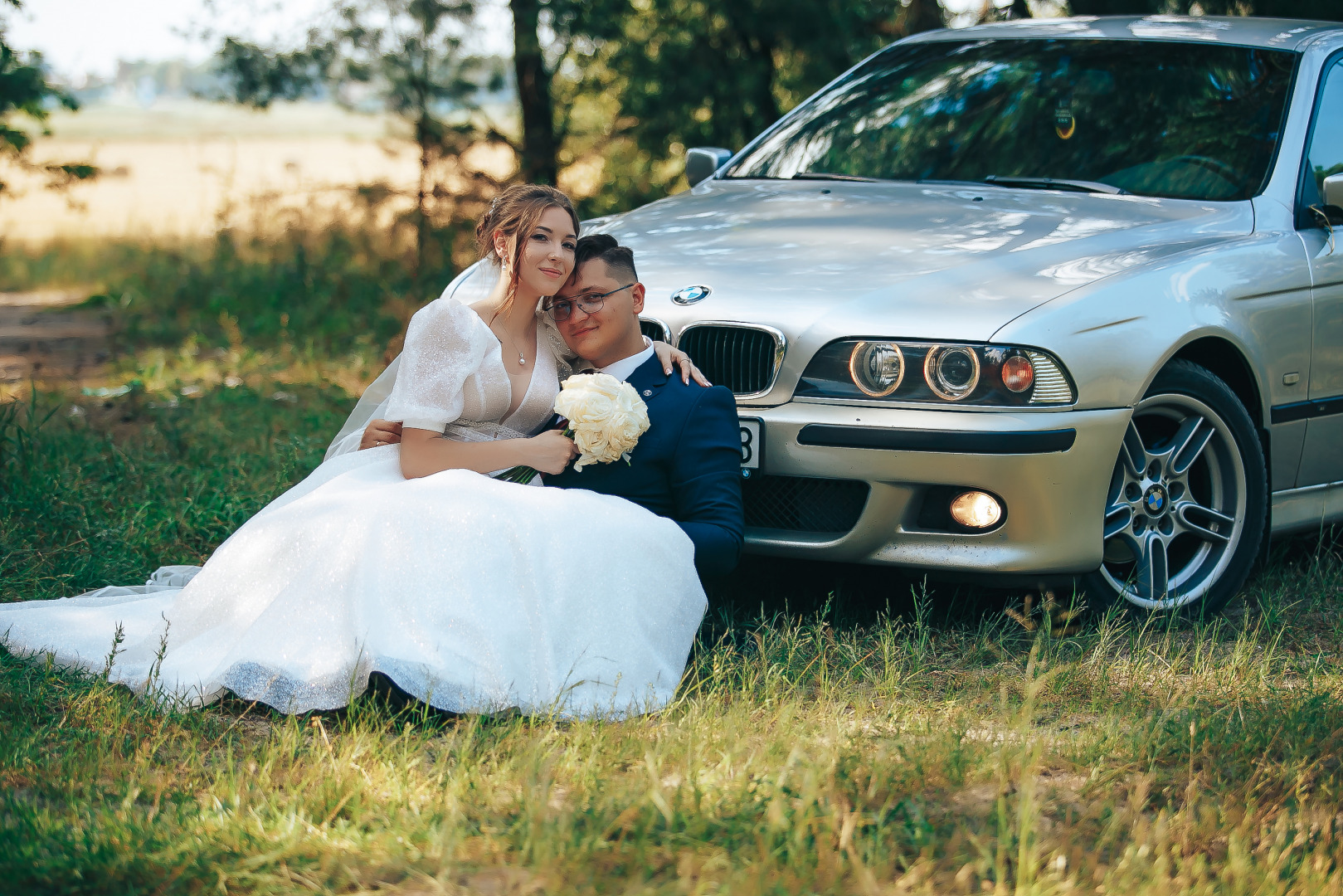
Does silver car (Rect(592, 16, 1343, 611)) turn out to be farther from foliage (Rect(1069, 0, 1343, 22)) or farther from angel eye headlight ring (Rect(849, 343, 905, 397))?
foliage (Rect(1069, 0, 1343, 22))

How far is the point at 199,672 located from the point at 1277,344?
124 inches

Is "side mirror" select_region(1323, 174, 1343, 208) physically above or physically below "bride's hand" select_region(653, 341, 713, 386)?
above

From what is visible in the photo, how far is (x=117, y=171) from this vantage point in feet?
25.0

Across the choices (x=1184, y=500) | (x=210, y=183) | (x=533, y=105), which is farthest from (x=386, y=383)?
(x=210, y=183)

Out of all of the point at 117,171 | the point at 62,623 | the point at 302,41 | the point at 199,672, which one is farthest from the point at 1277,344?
the point at 302,41

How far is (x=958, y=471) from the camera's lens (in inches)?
141

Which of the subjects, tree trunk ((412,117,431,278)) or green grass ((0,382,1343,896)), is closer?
green grass ((0,382,1343,896))

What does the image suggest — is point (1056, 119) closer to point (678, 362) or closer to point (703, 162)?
point (703, 162)

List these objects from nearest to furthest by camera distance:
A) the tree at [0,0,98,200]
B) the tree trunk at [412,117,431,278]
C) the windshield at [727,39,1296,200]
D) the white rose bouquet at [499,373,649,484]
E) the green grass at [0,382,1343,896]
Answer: the green grass at [0,382,1343,896] < the white rose bouquet at [499,373,649,484] < the windshield at [727,39,1296,200] < the tree at [0,0,98,200] < the tree trunk at [412,117,431,278]

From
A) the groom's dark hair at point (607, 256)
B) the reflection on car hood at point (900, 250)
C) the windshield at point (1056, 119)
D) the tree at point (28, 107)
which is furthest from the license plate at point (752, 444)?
the tree at point (28, 107)

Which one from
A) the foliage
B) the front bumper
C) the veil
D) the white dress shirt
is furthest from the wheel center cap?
the foliage

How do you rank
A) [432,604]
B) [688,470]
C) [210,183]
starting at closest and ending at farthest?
[432,604], [688,470], [210,183]

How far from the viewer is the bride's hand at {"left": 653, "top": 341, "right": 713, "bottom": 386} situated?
3744mm

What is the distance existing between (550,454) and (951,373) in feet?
3.45
